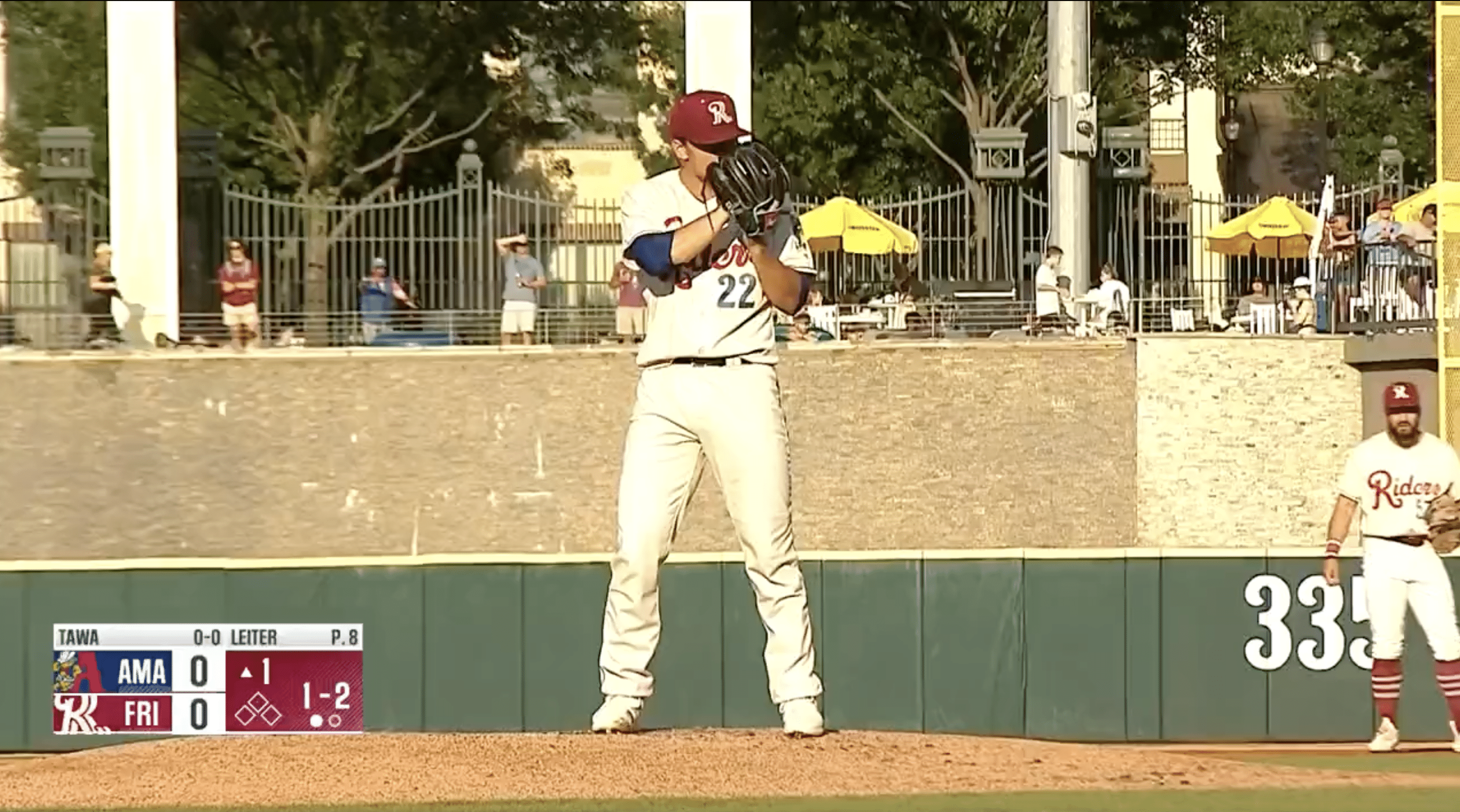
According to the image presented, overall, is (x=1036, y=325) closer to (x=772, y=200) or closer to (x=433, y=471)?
(x=433, y=471)

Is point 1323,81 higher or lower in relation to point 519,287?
higher

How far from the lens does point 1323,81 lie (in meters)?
33.4

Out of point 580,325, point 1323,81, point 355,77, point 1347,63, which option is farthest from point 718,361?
point 1347,63

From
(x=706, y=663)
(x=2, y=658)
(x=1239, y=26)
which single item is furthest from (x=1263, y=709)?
(x=1239, y=26)

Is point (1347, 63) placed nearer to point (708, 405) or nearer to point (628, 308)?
point (628, 308)

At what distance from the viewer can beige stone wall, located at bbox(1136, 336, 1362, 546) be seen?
68.4 ft

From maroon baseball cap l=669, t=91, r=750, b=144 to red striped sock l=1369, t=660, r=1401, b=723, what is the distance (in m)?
5.57

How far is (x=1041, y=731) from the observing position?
14805mm

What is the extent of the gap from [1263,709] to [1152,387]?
6540 mm

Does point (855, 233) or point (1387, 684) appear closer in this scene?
point (1387, 684)

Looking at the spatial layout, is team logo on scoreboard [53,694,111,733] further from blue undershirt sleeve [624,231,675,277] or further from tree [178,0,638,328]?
tree [178,0,638,328]

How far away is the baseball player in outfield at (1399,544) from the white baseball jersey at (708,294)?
16.1 ft

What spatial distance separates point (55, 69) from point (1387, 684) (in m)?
27.6

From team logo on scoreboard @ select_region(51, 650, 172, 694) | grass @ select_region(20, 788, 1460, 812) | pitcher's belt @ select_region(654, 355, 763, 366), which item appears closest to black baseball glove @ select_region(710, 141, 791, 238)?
pitcher's belt @ select_region(654, 355, 763, 366)
